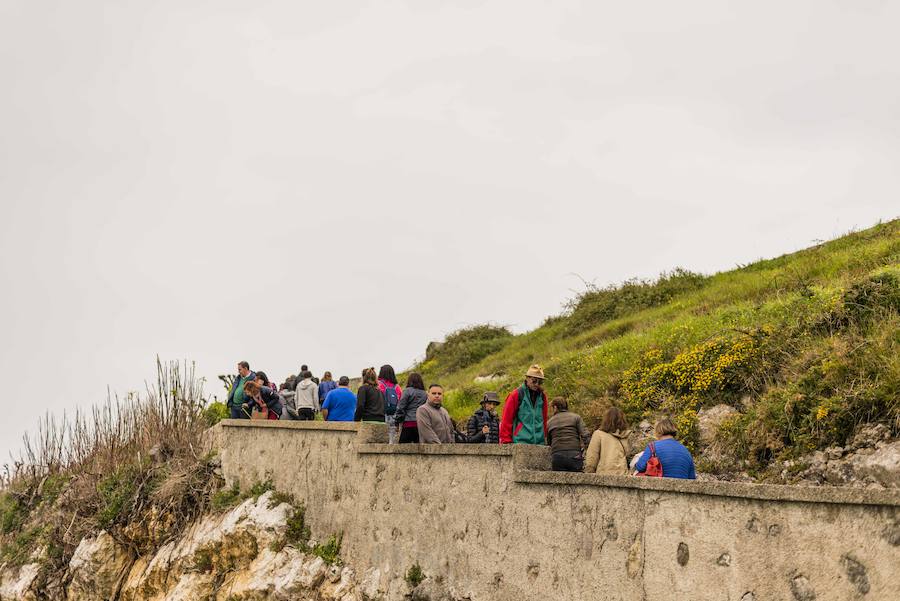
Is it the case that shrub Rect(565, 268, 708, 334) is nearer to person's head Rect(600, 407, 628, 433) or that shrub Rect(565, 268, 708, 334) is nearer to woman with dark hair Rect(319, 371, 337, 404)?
woman with dark hair Rect(319, 371, 337, 404)

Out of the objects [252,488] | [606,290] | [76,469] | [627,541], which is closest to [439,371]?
[606,290]

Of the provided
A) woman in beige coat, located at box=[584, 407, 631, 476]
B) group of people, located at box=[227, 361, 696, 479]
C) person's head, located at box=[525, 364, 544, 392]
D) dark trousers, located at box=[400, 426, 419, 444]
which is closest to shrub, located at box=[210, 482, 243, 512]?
group of people, located at box=[227, 361, 696, 479]

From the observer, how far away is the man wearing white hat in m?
10.6

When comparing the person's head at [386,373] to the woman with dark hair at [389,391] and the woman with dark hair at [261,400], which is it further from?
the woman with dark hair at [261,400]

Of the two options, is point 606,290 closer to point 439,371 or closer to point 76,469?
point 439,371

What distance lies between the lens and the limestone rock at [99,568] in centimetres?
1662

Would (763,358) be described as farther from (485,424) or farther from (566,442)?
(566,442)

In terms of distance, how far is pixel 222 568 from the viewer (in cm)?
1418

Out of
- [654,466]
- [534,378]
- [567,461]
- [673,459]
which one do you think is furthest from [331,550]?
Answer: [673,459]

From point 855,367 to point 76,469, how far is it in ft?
57.7

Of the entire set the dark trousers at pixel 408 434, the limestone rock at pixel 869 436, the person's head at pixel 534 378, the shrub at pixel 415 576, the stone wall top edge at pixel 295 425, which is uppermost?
the person's head at pixel 534 378

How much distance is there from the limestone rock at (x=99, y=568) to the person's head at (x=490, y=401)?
7.87m

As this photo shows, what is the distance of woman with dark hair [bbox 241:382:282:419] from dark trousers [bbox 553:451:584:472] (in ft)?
25.6

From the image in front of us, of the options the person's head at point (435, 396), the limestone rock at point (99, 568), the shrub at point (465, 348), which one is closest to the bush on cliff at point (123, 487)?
the limestone rock at point (99, 568)
